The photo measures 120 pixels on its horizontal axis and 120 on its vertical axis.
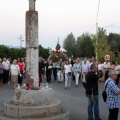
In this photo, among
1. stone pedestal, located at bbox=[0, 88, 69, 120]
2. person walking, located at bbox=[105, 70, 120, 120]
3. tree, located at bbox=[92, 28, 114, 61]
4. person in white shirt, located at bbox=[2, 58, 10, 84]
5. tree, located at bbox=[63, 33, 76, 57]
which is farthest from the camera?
tree, located at bbox=[63, 33, 76, 57]

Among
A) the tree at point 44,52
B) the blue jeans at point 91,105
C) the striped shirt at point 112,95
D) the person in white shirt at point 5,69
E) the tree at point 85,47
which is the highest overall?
the tree at point 85,47

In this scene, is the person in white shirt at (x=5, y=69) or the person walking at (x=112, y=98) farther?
the person in white shirt at (x=5, y=69)

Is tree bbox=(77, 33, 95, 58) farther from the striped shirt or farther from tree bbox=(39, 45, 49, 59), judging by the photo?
the striped shirt

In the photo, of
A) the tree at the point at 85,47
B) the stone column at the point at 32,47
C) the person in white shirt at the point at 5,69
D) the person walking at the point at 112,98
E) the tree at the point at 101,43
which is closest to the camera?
the person walking at the point at 112,98

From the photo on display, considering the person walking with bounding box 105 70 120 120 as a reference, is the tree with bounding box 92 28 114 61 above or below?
above

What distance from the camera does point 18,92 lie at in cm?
782

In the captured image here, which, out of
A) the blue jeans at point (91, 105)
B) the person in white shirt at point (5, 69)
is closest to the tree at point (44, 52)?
the person in white shirt at point (5, 69)

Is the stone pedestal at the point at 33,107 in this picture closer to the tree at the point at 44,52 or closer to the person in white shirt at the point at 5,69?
the person in white shirt at the point at 5,69

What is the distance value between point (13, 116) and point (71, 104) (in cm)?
420

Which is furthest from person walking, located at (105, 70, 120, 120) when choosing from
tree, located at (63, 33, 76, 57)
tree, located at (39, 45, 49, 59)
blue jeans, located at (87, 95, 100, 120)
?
tree, located at (63, 33, 76, 57)

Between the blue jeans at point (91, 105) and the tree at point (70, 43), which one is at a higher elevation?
the tree at point (70, 43)

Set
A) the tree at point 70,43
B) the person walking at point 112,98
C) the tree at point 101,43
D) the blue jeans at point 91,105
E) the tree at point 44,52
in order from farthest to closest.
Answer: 1. the tree at point 70,43
2. the tree at point 44,52
3. the tree at point 101,43
4. the blue jeans at point 91,105
5. the person walking at point 112,98

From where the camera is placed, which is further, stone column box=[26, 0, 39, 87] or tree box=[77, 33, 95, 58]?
tree box=[77, 33, 95, 58]

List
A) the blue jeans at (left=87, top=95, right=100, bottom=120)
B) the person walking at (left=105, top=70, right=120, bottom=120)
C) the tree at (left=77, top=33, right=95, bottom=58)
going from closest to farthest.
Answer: the person walking at (left=105, top=70, right=120, bottom=120) → the blue jeans at (left=87, top=95, right=100, bottom=120) → the tree at (left=77, top=33, right=95, bottom=58)
